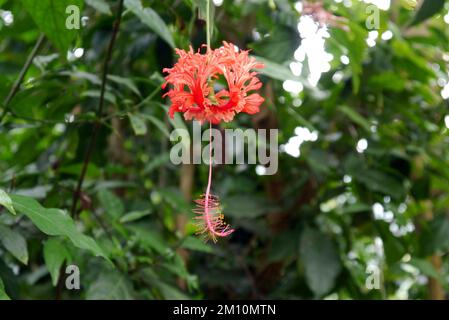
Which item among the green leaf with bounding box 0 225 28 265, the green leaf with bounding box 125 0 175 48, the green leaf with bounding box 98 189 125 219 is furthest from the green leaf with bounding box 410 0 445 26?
the green leaf with bounding box 0 225 28 265

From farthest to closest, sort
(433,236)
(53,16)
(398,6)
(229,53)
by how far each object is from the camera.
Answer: (398,6)
(433,236)
(53,16)
(229,53)

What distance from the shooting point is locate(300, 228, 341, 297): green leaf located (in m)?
1.50

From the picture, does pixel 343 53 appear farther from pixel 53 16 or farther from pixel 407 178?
pixel 53 16

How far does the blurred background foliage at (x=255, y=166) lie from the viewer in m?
1.27

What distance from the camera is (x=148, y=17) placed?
115 cm

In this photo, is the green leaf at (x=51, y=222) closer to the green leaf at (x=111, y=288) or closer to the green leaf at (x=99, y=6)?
the green leaf at (x=111, y=288)

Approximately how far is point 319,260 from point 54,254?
698mm

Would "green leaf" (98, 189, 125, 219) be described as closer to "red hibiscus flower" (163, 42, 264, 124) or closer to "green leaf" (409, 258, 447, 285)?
"red hibiscus flower" (163, 42, 264, 124)

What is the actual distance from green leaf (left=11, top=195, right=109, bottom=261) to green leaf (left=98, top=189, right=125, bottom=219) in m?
0.47

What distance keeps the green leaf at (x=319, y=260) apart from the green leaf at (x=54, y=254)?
24.5 inches

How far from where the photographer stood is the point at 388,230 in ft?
5.23

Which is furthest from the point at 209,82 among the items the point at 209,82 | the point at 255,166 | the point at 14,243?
the point at 255,166

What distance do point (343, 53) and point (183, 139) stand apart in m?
0.59
